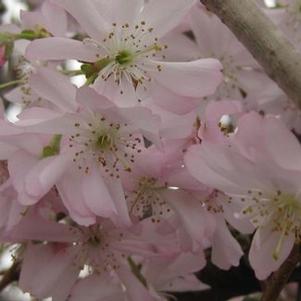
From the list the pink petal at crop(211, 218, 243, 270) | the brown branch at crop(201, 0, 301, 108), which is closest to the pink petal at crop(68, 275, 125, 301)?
the pink petal at crop(211, 218, 243, 270)

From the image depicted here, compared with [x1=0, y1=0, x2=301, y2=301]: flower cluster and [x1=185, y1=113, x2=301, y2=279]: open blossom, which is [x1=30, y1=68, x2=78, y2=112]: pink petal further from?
[x1=185, y1=113, x2=301, y2=279]: open blossom

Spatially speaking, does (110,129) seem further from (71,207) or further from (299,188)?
(299,188)

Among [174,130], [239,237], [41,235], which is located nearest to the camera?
[174,130]

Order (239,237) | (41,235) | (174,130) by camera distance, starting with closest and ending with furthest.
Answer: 1. (174,130)
2. (41,235)
3. (239,237)

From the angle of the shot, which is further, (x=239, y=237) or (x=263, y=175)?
(x=239, y=237)

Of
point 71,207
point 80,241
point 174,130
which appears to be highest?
point 174,130

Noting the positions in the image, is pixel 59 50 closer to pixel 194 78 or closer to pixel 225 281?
pixel 194 78

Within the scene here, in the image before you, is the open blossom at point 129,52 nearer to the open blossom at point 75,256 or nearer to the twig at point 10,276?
the open blossom at point 75,256

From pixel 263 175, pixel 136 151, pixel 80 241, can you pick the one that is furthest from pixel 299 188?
pixel 80 241

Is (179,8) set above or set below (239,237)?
above
